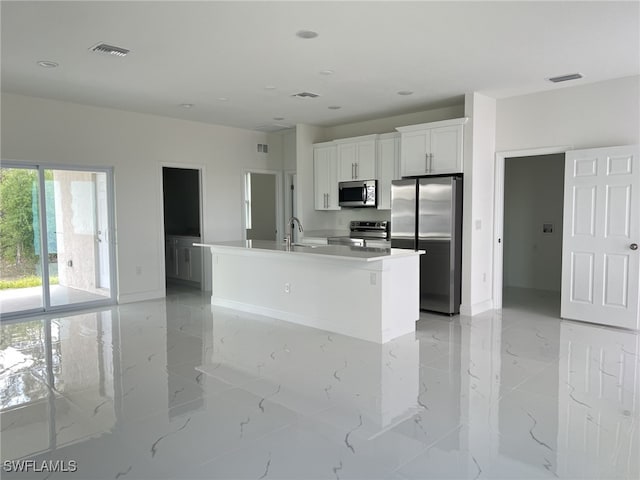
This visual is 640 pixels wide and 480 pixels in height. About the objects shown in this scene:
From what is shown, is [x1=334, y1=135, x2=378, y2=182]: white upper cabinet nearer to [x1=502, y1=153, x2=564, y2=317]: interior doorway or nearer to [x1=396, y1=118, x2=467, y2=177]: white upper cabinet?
[x1=396, y1=118, x2=467, y2=177]: white upper cabinet

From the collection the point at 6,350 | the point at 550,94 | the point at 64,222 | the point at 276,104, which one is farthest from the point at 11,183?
the point at 550,94

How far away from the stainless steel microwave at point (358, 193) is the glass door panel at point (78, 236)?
348 centimetres

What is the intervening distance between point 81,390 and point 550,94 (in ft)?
18.8

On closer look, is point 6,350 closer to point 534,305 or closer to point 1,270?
point 1,270

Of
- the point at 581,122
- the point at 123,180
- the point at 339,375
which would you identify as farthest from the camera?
the point at 123,180

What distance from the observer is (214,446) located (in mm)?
2588

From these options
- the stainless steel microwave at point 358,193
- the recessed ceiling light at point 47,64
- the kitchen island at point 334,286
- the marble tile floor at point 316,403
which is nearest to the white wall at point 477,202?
the marble tile floor at point 316,403

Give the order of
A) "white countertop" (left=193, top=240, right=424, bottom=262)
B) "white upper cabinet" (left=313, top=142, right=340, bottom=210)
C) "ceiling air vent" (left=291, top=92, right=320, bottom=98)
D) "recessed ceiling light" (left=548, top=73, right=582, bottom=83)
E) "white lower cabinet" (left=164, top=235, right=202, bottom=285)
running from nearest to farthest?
"white countertop" (left=193, top=240, right=424, bottom=262), "recessed ceiling light" (left=548, top=73, right=582, bottom=83), "ceiling air vent" (left=291, top=92, right=320, bottom=98), "white upper cabinet" (left=313, top=142, right=340, bottom=210), "white lower cabinet" (left=164, top=235, right=202, bottom=285)

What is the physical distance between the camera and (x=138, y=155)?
675 cm

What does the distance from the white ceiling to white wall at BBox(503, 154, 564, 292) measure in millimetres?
2208

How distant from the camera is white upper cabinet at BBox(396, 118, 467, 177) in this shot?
5773 millimetres

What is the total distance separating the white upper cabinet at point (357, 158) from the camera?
6.93m
